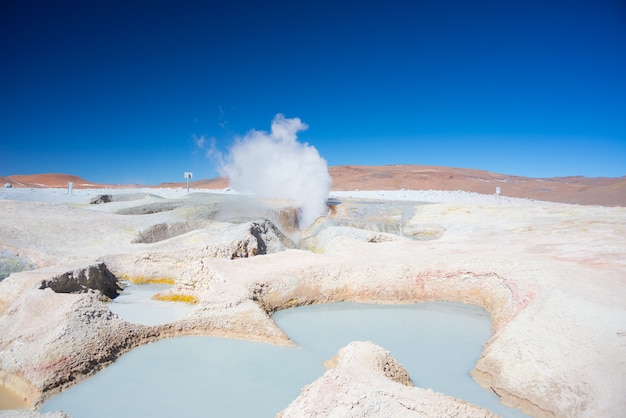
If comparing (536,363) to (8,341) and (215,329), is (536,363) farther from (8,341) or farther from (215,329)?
(8,341)

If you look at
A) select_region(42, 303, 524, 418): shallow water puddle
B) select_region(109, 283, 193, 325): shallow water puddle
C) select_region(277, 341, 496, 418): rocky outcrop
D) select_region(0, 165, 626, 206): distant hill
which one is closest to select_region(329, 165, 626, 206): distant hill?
select_region(0, 165, 626, 206): distant hill

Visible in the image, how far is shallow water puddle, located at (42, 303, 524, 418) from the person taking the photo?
3754 mm

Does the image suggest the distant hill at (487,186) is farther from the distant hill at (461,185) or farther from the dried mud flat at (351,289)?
the dried mud flat at (351,289)

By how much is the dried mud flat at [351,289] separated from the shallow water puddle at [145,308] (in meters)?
0.27

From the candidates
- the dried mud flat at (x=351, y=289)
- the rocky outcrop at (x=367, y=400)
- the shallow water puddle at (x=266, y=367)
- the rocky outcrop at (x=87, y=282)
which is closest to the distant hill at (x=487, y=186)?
the dried mud flat at (x=351, y=289)

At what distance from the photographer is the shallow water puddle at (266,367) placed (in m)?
3.75

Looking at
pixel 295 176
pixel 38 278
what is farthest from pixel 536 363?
pixel 295 176

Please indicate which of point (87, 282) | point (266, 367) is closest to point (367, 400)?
point (266, 367)

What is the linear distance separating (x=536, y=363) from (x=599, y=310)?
881 millimetres

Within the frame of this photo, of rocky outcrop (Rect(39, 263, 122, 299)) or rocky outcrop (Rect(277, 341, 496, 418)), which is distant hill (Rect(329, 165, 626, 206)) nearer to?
rocky outcrop (Rect(277, 341, 496, 418))

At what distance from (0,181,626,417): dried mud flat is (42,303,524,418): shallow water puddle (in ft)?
0.74

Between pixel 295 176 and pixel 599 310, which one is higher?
pixel 295 176

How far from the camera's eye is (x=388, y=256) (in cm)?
734

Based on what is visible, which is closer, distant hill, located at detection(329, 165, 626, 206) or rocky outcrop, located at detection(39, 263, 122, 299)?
rocky outcrop, located at detection(39, 263, 122, 299)
